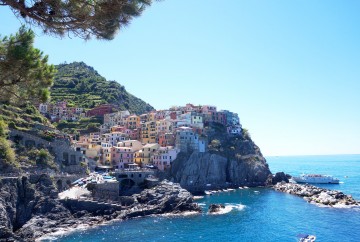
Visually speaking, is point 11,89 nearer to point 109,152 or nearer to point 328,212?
point 328,212

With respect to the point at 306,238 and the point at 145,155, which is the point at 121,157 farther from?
the point at 306,238

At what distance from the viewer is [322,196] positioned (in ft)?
211

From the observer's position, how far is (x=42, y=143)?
57312mm

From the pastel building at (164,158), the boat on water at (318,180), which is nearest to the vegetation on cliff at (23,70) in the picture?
the pastel building at (164,158)

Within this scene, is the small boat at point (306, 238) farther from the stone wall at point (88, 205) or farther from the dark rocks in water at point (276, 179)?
the dark rocks in water at point (276, 179)

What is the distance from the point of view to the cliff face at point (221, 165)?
75.1 metres

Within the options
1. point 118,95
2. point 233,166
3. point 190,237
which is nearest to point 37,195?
point 190,237

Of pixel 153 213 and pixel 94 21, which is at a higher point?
pixel 94 21

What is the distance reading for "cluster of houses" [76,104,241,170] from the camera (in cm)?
7631

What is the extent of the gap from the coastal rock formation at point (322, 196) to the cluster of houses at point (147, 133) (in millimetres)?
22369

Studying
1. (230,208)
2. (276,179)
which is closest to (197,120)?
(276,179)

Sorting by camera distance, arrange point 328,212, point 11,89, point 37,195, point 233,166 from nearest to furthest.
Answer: point 11,89
point 37,195
point 328,212
point 233,166

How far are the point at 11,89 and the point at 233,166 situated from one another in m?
75.0

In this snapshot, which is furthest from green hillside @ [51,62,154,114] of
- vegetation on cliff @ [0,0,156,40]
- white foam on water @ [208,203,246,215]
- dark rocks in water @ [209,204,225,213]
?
vegetation on cliff @ [0,0,156,40]
